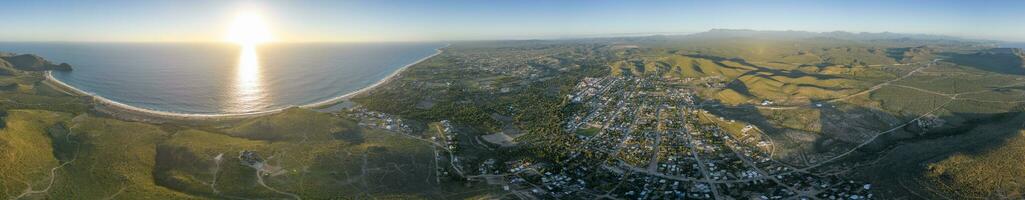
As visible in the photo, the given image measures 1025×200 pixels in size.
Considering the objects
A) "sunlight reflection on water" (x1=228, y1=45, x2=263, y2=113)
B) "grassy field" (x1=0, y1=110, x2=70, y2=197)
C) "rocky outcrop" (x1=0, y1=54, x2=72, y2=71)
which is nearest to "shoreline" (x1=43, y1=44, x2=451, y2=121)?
"sunlight reflection on water" (x1=228, y1=45, x2=263, y2=113)

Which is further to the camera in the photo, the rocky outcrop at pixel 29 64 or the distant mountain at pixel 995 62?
the rocky outcrop at pixel 29 64

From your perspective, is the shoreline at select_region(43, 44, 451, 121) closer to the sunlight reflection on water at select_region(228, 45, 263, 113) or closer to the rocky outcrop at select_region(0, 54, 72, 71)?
the sunlight reflection on water at select_region(228, 45, 263, 113)

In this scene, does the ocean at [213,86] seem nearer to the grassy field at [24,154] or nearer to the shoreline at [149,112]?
the shoreline at [149,112]

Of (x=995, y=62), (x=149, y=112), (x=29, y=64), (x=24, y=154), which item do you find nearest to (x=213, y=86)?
(x=149, y=112)

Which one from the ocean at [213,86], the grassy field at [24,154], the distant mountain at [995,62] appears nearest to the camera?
the grassy field at [24,154]

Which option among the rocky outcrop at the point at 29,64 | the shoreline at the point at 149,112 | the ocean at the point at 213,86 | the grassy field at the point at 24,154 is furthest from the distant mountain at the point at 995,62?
the rocky outcrop at the point at 29,64

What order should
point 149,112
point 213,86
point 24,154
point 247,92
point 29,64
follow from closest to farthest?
point 24,154, point 149,112, point 247,92, point 213,86, point 29,64

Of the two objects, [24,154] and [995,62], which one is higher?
[995,62]

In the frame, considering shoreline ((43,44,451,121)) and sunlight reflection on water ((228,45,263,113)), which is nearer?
shoreline ((43,44,451,121))

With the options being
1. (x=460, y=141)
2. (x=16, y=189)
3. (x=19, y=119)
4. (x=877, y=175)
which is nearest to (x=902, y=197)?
(x=877, y=175)

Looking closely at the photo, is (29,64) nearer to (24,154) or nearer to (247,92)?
(247,92)

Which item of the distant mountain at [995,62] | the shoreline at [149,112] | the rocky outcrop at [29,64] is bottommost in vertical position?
the shoreline at [149,112]
